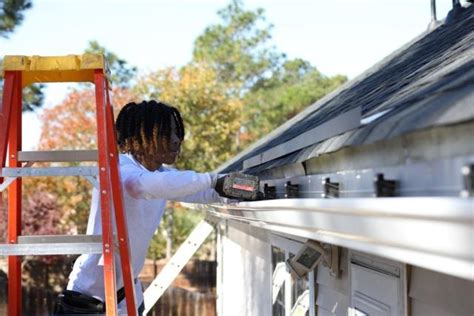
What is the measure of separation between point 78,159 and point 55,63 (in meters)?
0.47

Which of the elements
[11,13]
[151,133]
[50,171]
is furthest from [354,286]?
[11,13]

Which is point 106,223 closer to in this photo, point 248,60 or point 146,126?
point 146,126

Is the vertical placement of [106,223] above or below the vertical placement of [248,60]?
below

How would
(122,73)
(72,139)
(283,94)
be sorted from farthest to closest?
(283,94)
(122,73)
(72,139)

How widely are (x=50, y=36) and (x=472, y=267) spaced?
3349 cm

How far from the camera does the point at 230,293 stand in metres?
12.7

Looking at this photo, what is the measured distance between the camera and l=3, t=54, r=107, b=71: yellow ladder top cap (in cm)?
368

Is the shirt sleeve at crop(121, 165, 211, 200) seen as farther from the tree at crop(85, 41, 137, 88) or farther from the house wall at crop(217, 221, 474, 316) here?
the tree at crop(85, 41, 137, 88)

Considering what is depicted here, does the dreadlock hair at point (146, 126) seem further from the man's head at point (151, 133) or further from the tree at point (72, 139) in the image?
the tree at point (72, 139)

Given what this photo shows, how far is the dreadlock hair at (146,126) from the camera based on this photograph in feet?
14.5

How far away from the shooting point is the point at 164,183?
3.86 metres

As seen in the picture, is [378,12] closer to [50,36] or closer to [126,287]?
[50,36]

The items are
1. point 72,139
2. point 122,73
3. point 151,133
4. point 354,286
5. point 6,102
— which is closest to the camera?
point 6,102

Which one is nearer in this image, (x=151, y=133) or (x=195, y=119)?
(x=151, y=133)
